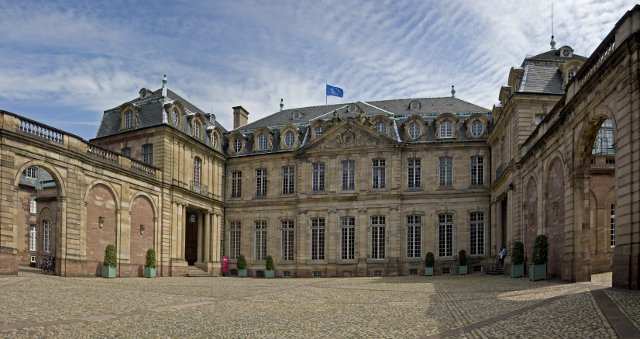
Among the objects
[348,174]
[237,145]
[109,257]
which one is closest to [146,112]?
[237,145]

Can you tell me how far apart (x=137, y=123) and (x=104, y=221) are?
291 inches

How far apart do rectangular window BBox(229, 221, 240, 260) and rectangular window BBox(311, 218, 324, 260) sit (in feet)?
16.4

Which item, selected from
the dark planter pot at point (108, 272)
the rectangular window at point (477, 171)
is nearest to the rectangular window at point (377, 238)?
the rectangular window at point (477, 171)

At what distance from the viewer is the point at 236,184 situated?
3966 centimetres

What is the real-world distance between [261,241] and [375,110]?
10888mm

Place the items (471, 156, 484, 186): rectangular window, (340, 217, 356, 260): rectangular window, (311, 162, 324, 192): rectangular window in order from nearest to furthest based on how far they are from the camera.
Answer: (471, 156, 484, 186): rectangular window → (340, 217, 356, 260): rectangular window → (311, 162, 324, 192): rectangular window

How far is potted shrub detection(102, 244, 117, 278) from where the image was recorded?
26.5m

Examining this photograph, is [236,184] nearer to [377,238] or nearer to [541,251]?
[377,238]

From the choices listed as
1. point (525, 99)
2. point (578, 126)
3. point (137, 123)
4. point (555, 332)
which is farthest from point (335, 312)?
point (137, 123)

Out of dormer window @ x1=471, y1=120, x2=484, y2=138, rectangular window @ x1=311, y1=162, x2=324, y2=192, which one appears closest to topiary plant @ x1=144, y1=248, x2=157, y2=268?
rectangular window @ x1=311, y1=162, x2=324, y2=192

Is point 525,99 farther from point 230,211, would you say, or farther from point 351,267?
point 230,211

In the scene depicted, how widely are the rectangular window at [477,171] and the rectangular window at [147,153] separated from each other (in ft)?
58.7

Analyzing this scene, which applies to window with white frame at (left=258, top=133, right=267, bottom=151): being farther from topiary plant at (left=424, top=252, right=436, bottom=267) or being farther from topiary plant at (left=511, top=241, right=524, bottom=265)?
topiary plant at (left=511, top=241, right=524, bottom=265)

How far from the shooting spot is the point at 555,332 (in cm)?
954
